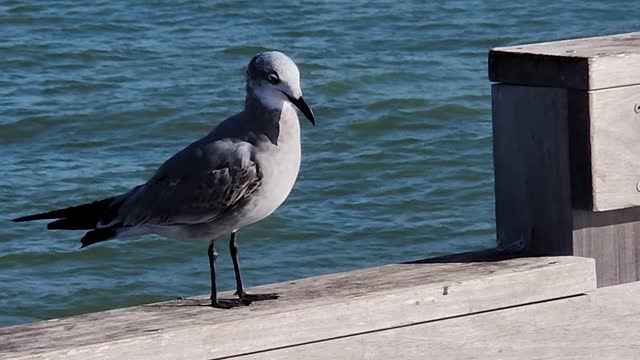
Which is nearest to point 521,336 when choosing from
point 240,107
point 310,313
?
point 310,313

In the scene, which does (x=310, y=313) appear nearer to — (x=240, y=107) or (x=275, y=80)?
(x=275, y=80)

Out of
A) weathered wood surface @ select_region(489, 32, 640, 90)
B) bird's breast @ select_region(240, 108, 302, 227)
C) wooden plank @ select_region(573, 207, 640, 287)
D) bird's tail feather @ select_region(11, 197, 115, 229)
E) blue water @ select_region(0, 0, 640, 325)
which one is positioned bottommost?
blue water @ select_region(0, 0, 640, 325)

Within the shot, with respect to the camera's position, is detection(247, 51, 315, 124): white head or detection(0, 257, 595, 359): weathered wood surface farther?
detection(247, 51, 315, 124): white head

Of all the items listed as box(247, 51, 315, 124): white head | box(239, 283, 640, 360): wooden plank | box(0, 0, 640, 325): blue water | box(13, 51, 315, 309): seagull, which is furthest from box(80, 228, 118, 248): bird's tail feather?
box(0, 0, 640, 325): blue water

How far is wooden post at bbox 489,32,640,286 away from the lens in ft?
Result: 9.71

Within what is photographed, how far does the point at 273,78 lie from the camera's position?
3.08 metres

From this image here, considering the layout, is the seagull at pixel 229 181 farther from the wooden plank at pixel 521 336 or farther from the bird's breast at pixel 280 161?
the wooden plank at pixel 521 336

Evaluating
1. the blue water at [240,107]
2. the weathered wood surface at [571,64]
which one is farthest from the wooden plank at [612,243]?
the blue water at [240,107]

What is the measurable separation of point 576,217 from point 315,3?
9465 millimetres

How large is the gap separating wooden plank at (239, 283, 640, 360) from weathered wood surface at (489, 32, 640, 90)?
1.37 feet

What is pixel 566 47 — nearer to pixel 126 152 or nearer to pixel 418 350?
pixel 418 350

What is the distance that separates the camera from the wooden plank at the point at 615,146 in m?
2.96

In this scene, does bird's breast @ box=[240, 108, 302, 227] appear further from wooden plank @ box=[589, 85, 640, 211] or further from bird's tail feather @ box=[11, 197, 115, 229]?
wooden plank @ box=[589, 85, 640, 211]

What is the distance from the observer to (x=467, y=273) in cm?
297
